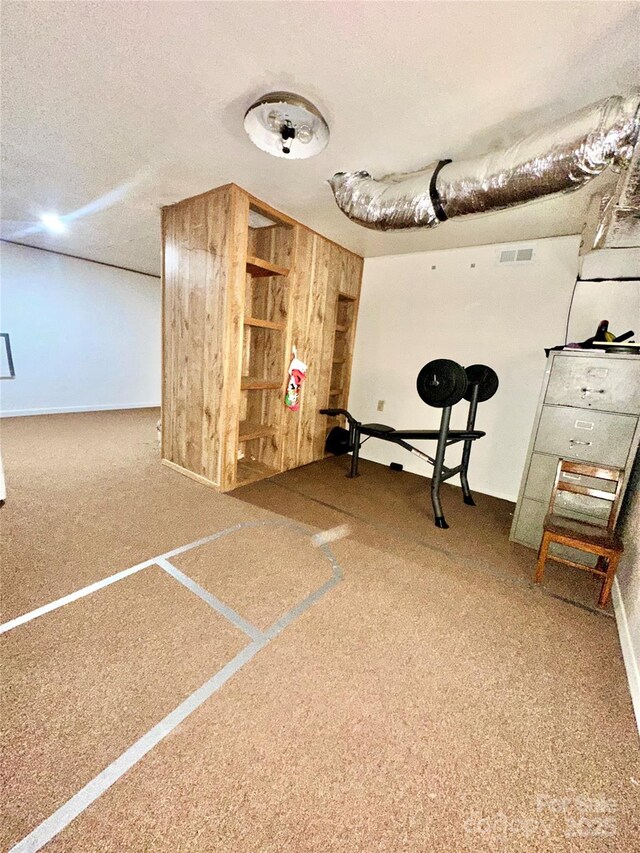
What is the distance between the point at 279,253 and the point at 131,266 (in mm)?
3962

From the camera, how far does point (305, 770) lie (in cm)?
107

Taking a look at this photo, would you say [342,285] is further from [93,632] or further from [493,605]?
[93,632]

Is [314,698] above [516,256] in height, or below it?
below

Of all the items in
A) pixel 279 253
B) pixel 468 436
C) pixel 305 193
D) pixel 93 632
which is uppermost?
pixel 305 193

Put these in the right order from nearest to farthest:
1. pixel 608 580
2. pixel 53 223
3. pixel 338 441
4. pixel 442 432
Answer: pixel 608 580
pixel 442 432
pixel 53 223
pixel 338 441

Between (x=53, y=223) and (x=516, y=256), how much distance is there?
517 centimetres

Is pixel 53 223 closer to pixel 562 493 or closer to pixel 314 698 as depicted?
pixel 314 698

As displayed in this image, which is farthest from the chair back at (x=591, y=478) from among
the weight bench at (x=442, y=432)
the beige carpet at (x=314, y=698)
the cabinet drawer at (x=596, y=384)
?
the weight bench at (x=442, y=432)

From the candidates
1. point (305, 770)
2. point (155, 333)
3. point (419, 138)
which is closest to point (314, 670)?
point (305, 770)

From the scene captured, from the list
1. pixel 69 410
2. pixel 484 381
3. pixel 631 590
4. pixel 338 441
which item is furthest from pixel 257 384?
pixel 69 410

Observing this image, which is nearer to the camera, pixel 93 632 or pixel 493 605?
pixel 93 632

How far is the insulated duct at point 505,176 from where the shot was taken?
144 centimetres

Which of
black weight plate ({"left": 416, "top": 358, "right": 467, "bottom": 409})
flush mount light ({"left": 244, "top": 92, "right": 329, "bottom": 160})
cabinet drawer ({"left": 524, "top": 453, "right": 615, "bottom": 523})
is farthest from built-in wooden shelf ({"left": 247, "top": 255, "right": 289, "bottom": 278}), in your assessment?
cabinet drawer ({"left": 524, "top": 453, "right": 615, "bottom": 523})

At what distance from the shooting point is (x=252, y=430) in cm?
350
